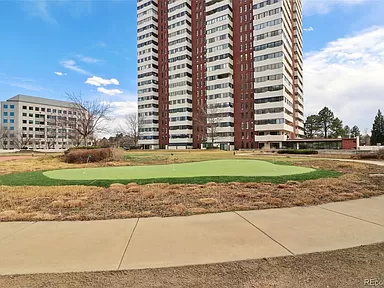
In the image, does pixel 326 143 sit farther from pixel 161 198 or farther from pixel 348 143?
pixel 161 198

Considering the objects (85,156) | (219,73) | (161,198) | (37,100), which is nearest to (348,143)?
(219,73)

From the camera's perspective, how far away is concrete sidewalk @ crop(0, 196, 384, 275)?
3.60m

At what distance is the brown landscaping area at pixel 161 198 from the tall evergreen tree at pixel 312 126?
319ft

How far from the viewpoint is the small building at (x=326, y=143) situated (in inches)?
2087

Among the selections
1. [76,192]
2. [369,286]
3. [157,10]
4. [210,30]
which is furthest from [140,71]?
[369,286]

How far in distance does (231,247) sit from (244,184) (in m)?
5.82

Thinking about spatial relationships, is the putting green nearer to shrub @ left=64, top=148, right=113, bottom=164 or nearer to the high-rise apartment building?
shrub @ left=64, top=148, right=113, bottom=164

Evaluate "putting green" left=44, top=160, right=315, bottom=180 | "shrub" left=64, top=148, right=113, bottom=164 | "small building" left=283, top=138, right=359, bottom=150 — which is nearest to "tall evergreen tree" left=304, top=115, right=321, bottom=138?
"small building" left=283, top=138, right=359, bottom=150

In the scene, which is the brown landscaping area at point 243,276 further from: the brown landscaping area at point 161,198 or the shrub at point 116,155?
the shrub at point 116,155

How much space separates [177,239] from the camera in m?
4.43

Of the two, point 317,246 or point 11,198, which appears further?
point 11,198

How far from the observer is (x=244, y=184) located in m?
9.69

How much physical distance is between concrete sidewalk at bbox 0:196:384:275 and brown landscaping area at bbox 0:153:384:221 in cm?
62

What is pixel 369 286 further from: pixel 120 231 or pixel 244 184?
pixel 244 184
